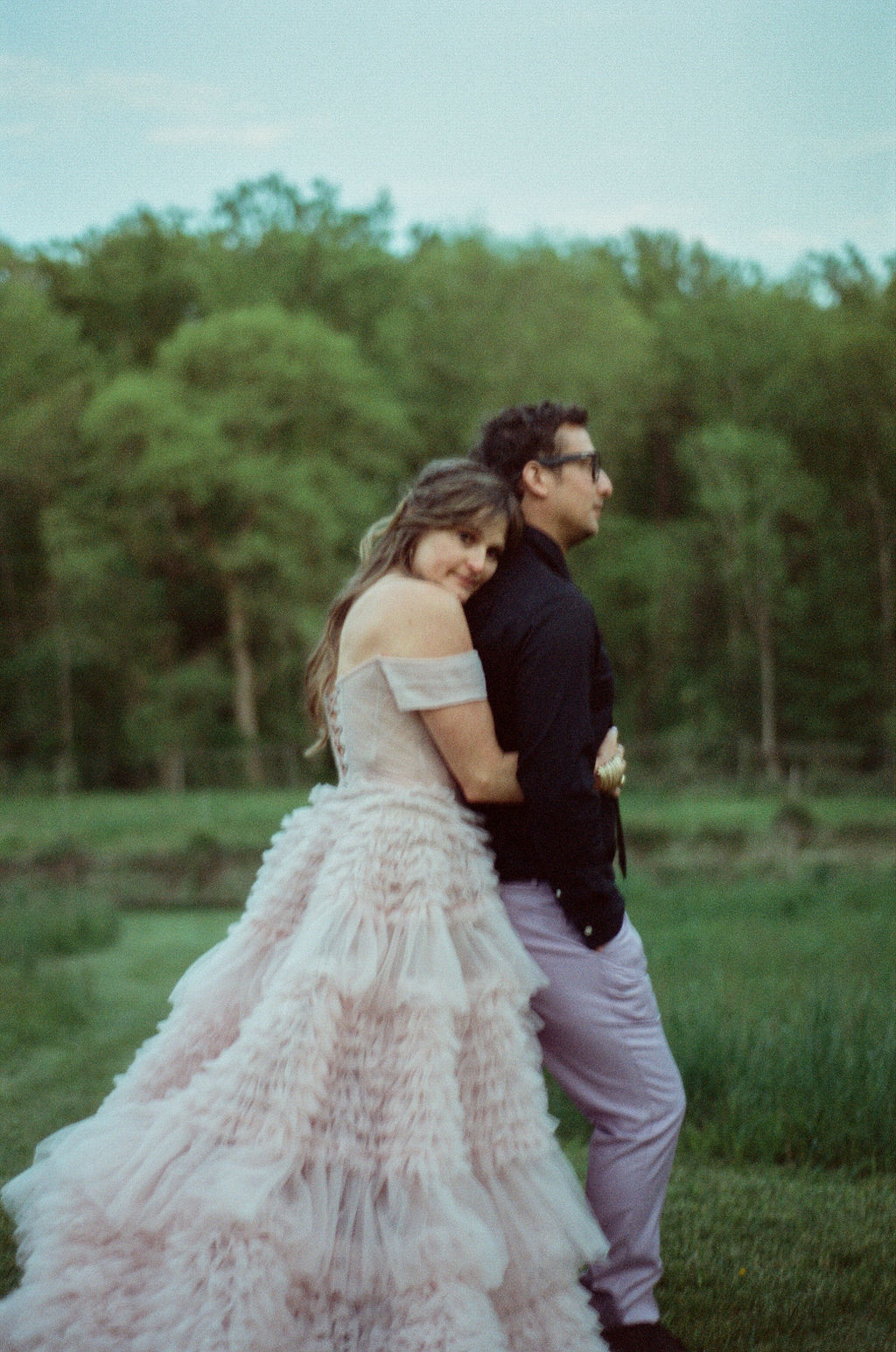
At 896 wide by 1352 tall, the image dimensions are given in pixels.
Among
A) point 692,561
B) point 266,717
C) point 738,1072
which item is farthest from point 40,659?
point 738,1072

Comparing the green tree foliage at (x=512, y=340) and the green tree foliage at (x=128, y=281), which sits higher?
the green tree foliage at (x=128, y=281)

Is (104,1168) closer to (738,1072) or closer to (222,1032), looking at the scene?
(222,1032)

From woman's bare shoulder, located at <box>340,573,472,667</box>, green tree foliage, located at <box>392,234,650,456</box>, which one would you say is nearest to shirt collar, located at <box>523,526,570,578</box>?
woman's bare shoulder, located at <box>340,573,472,667</box>

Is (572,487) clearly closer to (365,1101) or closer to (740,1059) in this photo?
(365,1101)

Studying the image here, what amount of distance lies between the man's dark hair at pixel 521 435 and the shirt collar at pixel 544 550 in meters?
0.13

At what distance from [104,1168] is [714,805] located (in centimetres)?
2504

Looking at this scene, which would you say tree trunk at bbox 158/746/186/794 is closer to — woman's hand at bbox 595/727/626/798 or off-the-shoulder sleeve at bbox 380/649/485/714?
woman's hand at bbox 595/727/626/798

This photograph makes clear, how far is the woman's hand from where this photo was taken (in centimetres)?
341

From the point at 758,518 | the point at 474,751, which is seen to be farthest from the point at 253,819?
the point at 474,751

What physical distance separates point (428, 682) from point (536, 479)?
2.08 feet

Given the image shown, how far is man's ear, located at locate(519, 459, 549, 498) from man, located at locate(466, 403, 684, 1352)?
13 centimetres

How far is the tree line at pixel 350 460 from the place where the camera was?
38594mm

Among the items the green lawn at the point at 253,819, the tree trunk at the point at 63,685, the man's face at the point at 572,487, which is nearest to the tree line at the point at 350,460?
the tree trunk at the point at 63,685

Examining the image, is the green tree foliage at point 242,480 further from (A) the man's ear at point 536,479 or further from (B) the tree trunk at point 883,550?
(A) the man's ear at point 536,479
